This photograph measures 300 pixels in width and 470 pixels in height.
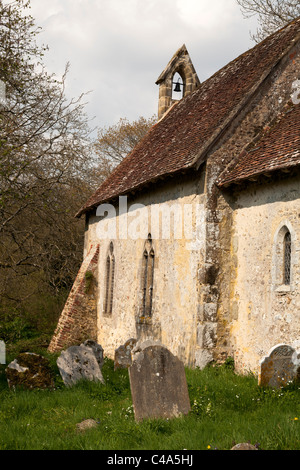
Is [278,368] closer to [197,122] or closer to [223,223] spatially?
[223,223]

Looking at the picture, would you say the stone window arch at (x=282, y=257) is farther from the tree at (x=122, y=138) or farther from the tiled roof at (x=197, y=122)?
the tree at (x=122, y=138)

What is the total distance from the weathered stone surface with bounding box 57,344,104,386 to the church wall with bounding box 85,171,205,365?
2.25m

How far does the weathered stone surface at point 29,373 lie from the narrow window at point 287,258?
15.8ft

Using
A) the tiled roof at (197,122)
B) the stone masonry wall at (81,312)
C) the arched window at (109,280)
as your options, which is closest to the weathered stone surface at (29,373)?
the tiled roof at (197,122)

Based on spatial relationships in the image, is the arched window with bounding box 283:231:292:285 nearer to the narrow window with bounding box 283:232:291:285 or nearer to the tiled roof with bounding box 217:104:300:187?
the narrow window with bounding box 283:232:291:285

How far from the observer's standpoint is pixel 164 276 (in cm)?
1362

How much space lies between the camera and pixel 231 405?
7656mm

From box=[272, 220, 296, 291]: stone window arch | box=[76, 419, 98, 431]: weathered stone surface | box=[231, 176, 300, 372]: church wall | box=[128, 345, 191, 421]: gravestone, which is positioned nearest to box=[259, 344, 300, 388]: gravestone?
box=[231, 176, 300, 372]: church wall

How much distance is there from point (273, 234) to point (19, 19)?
7.20 meters

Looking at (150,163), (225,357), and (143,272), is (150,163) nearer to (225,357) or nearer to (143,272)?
(143,272)

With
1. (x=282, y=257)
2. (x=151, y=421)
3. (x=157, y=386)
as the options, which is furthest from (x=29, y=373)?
(x=282, y=257)

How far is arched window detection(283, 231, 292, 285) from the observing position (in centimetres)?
1021

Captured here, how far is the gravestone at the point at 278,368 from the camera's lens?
327 inches

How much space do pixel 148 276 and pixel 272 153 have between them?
5.41 m
